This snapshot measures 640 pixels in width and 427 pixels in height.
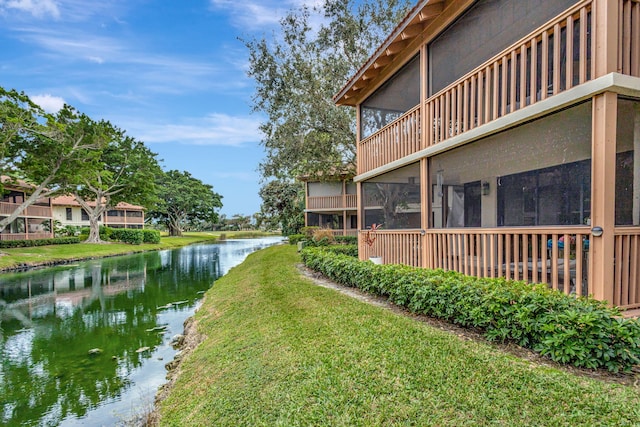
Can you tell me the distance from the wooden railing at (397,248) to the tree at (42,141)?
19.8m

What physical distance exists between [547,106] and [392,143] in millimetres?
3983

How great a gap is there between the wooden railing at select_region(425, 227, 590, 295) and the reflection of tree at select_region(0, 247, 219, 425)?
232 inches

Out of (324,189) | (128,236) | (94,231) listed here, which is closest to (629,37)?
(324,189)

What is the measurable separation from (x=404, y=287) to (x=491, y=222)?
1709 mm

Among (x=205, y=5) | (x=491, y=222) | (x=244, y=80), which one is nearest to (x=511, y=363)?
(x=491, y=222)

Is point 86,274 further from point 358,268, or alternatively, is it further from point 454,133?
point 454,133

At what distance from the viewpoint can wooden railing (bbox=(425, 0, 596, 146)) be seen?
4.11 metres

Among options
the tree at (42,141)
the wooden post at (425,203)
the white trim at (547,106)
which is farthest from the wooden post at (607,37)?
the tree at (42,141)

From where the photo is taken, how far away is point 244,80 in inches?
603

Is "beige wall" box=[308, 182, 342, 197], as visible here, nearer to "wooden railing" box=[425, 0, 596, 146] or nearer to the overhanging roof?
the overhanging roof

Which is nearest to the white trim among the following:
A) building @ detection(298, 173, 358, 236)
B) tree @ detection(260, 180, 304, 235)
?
building @ detection(298, 173, 358, 236)

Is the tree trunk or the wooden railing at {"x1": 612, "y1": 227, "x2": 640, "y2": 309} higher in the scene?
the wooden railing at {"x1": 612, "y1": 227, "x2": 640, "y2": 309}

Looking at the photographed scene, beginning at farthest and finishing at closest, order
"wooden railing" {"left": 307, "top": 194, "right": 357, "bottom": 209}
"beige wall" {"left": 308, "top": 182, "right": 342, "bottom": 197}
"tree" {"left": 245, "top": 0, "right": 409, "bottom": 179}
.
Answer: "beige wall" {"left": 308, "top": 182, "right": 342, "bottom": 197} → "wooden railing" {"left": 307, "top": 194, "right": 357, "bottom": 209} → "tree" {"left": 245, "top": 0, "right": 409, "bottom": 179}

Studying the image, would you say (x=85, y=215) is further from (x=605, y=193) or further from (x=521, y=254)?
(x=605, y=193)
